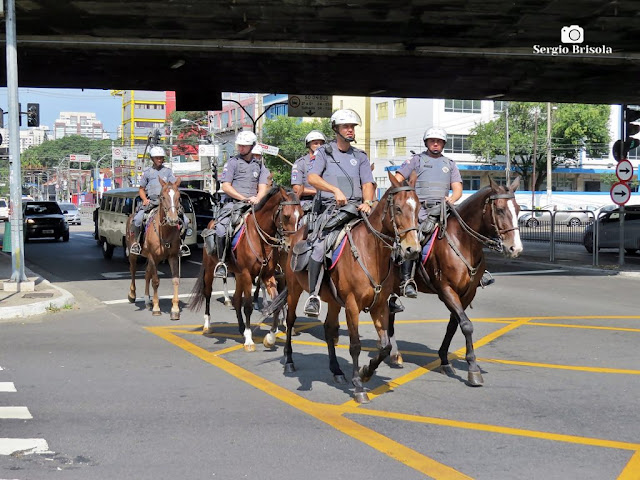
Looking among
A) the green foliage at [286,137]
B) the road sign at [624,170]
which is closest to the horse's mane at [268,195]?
the road sign at [624,170]

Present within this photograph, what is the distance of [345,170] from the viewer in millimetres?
7723

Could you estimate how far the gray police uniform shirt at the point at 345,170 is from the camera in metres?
7.68

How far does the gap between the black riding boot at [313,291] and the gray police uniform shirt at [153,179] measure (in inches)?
265

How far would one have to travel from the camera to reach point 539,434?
6.02 metres

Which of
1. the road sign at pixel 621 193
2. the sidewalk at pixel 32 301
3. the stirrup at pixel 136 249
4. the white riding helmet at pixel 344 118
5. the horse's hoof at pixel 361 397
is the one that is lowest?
the horse's hoof at pixel 361 397

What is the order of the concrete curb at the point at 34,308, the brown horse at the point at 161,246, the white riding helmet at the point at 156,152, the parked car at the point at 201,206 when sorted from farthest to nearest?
the parked car at the point at 201,206, the white riding helmet at the point at 156,152, the brown horse at the point at 161,246, the concrete curb at the point at 34,308

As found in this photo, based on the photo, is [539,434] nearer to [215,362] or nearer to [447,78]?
[215,362]

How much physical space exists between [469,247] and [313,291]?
187 cm

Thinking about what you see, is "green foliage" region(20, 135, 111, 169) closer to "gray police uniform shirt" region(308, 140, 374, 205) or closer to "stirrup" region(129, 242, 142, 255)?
"stirrup" region(129, 242, 142, 255)

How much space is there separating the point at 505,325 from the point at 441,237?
12.6 feet

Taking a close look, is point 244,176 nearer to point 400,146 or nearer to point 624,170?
point 624,170

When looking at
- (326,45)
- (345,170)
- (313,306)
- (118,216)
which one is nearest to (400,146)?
(118,216)

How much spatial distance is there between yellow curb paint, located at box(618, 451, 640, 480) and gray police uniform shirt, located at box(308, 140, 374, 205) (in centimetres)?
360

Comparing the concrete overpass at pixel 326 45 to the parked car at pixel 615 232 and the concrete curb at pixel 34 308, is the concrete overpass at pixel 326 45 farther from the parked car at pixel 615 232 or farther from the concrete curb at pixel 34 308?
the concrete curb at pixel 34 308
